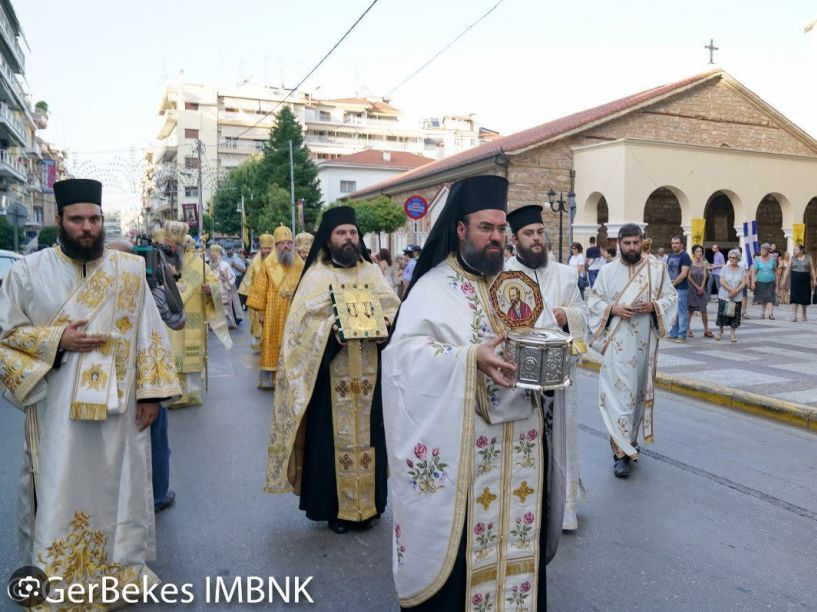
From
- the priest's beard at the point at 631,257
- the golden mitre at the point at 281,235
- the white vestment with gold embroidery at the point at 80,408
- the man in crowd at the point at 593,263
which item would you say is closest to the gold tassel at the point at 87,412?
the white vestment with gold embroidery at the point at 80,408

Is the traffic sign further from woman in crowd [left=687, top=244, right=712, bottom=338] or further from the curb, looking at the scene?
the curb

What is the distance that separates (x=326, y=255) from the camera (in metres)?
4.83

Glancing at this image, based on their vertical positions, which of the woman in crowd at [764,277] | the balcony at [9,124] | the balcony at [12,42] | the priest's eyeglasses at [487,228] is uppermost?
the balcony at [12,42]

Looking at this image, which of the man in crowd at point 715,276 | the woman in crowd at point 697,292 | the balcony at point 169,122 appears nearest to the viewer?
the woman in crowd at point 697,292

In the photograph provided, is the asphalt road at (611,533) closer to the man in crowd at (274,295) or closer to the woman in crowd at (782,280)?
the man in crowd at (274,295)

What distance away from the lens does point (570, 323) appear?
4730 millimetres

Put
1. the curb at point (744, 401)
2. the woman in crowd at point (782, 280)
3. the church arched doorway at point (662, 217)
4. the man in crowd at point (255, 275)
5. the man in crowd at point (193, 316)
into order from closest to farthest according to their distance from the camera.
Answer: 1. the curb at point (744, 401)
2. the man in crowd at point (193, 316)
3. the man in crowd at point (255, 275)
4. the woman in crowd at point (782, 280)
5. the church arched doorway at point (662, 217)

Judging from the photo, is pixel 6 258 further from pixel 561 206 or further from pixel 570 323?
pixel 561 206

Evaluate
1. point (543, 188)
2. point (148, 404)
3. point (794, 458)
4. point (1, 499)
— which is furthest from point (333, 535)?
point (543, 188)

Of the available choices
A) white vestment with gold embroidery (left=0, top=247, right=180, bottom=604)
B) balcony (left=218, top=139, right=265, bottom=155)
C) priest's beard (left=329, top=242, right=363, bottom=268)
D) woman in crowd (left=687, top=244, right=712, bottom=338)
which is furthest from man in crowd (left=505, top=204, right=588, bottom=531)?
balcony (left=218, top=139, right=265, bottom=155)

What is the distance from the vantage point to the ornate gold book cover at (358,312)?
4.39 m

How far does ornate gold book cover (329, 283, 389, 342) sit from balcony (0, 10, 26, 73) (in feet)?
153

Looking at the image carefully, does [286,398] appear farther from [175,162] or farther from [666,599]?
[175,162]

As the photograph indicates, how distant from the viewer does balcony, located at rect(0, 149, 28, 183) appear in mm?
42219
